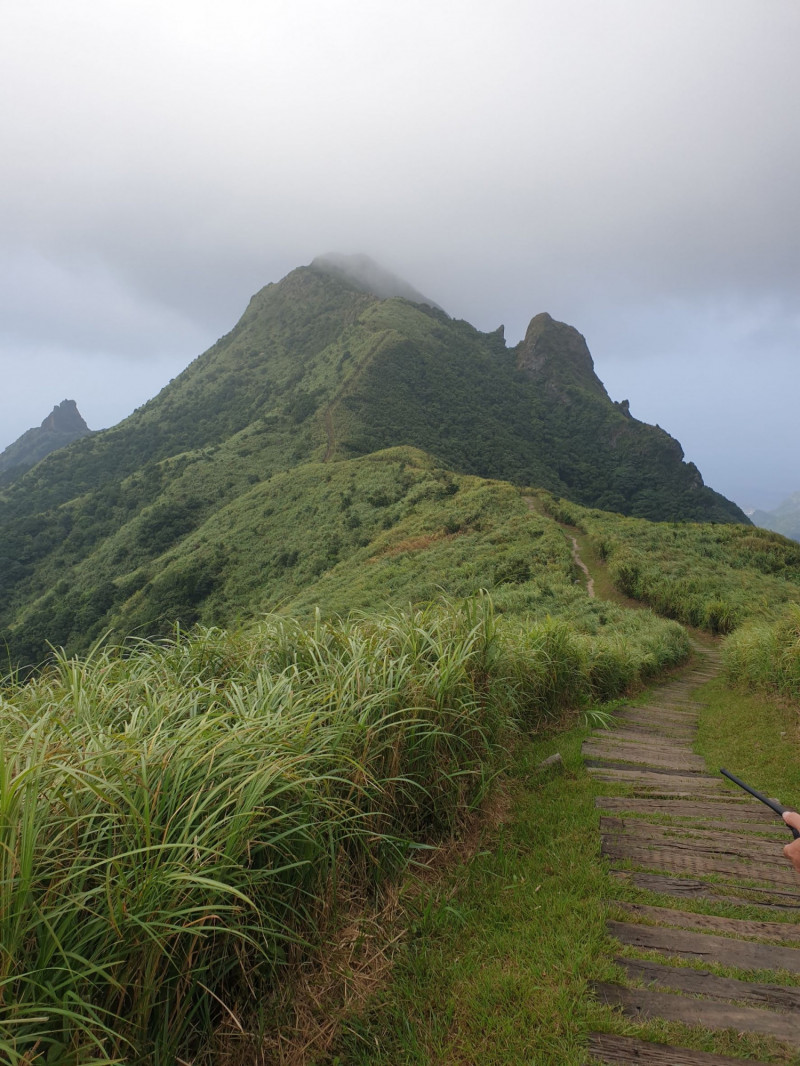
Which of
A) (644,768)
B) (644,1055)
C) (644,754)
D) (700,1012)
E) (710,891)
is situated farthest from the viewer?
(644,754)

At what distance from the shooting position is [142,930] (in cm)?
163

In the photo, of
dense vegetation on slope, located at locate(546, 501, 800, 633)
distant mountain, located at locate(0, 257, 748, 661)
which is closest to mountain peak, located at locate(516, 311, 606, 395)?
distant mountain, located at locate(0, 257, 748, 661)

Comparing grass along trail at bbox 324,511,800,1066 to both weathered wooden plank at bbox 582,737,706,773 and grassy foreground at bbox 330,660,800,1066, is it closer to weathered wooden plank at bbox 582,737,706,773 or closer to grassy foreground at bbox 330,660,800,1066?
grassy foreground at bbox 330,660,800,1066

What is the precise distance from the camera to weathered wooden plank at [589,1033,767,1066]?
1615mm

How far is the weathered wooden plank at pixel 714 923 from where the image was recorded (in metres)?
2.22

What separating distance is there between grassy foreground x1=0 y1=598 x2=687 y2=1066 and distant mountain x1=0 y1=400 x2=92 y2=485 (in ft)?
454

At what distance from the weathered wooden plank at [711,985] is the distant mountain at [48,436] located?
460 ft

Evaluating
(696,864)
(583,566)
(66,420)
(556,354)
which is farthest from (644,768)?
(66,420)

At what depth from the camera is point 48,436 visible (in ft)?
409

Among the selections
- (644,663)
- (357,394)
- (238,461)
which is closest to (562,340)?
(357,394)

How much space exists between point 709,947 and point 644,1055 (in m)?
0.66

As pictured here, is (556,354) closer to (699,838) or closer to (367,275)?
(367,275)

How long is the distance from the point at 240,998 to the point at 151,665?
7.47ft

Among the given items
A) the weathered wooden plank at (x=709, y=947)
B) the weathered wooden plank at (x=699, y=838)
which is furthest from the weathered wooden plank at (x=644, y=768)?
the weathered wooden plank at (x=709, y=947)
